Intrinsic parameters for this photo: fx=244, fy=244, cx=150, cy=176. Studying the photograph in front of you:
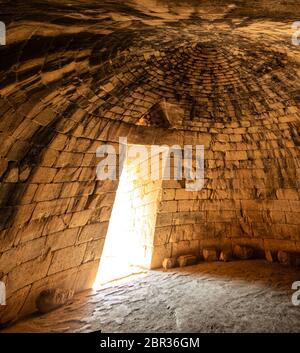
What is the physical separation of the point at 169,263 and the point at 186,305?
1.82m

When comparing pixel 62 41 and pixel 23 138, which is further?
pixel 23 138

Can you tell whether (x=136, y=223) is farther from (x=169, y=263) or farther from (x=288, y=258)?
(x=288, y=258)

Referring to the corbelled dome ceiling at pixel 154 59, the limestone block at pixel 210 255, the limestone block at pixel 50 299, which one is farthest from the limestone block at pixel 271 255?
the limestone block at pixel 50 299

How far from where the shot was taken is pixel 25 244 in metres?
3.49

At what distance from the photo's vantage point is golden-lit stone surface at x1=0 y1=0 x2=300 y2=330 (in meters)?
2.14

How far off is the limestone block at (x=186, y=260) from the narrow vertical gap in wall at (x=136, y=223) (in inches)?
28.5

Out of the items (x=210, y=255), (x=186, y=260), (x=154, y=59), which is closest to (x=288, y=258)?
(x=210, y=255)

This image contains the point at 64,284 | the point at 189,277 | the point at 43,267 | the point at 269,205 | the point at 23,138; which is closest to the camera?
the point at 23,138

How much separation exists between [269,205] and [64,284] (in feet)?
15.7

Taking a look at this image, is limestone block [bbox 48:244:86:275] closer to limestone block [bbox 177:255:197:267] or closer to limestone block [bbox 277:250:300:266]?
limestone block [bbox 177:255:197:267]

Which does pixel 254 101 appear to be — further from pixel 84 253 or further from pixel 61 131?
pixel 84 253

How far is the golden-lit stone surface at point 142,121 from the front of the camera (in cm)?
214

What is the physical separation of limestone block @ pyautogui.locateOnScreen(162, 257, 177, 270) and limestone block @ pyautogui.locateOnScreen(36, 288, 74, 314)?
237cm

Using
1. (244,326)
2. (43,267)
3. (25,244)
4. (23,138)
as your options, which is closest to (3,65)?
(23,138)
